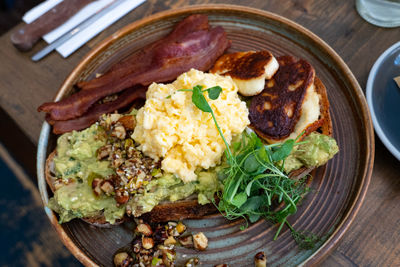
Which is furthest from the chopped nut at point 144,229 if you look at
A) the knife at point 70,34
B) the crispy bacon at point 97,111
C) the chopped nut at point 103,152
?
the knife at point 70,34

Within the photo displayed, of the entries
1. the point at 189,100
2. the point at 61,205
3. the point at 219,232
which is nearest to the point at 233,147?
the point at 189,100

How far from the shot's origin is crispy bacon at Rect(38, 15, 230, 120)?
8.15ft

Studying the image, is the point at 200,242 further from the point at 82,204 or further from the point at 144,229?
the point at 82,204

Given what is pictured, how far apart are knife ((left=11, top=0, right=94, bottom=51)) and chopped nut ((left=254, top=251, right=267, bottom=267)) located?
249cm

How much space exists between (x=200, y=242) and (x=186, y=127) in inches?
29.6

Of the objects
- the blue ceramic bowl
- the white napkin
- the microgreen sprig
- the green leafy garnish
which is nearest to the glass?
the blue ceramic bowl

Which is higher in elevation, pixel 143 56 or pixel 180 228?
pixel 143 56

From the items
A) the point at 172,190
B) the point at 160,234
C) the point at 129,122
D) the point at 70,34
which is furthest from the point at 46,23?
the point at 160,234

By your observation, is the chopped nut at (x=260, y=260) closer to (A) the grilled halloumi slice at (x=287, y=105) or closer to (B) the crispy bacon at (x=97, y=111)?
(A) the grilled halloumi slice at (x=287, y=105)

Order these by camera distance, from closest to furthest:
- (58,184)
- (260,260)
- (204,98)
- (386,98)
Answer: (204,98)
(260,260)
(58,184)
(386,98)

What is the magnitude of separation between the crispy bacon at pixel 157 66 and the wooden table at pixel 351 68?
15.3 inches

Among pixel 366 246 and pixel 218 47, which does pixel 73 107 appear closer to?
pixel 218 47

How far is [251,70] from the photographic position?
233 centimetres

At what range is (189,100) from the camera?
1993 mm
